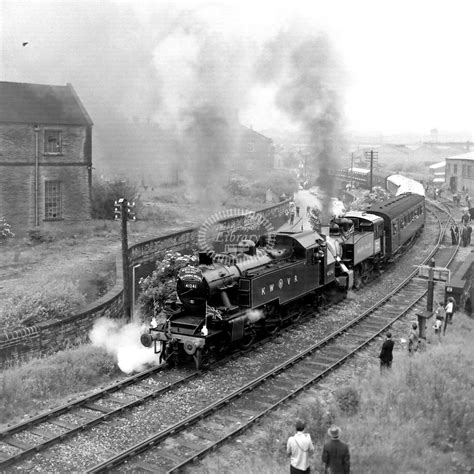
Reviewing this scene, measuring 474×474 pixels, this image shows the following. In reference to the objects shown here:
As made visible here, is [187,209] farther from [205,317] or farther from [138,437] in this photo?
[138,437]

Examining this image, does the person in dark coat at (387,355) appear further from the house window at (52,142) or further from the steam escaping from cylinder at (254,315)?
the house window at (52,142)

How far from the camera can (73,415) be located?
9.72 metres

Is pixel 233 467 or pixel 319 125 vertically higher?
pixel 319 125

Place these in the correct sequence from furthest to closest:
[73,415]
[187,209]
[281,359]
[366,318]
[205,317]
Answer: [187,209] < [366,318] < [281,359] < [205,317] < [73,415]

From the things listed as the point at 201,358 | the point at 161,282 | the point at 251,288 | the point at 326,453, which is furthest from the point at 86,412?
the point at 161,282

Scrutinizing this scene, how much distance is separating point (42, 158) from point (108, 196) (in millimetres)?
4455

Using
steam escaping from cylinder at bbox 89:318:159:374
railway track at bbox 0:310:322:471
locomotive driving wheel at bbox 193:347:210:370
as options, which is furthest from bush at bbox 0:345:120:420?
locomotive driving wheel at bbox 193:347:210:370

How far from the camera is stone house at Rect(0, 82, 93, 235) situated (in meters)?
24.3

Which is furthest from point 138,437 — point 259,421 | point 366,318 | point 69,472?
point 366,318

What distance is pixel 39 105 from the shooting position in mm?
25812

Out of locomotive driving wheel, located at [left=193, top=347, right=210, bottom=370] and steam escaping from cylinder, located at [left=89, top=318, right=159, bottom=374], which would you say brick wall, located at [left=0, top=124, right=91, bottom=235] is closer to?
steam escaping from cylinder, located at [left=89, top=318, right=159, bottom=374]

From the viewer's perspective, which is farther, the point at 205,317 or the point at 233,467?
the point at 205,317

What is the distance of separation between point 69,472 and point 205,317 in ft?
13.9

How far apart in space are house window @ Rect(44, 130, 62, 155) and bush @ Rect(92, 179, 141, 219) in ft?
12.6
